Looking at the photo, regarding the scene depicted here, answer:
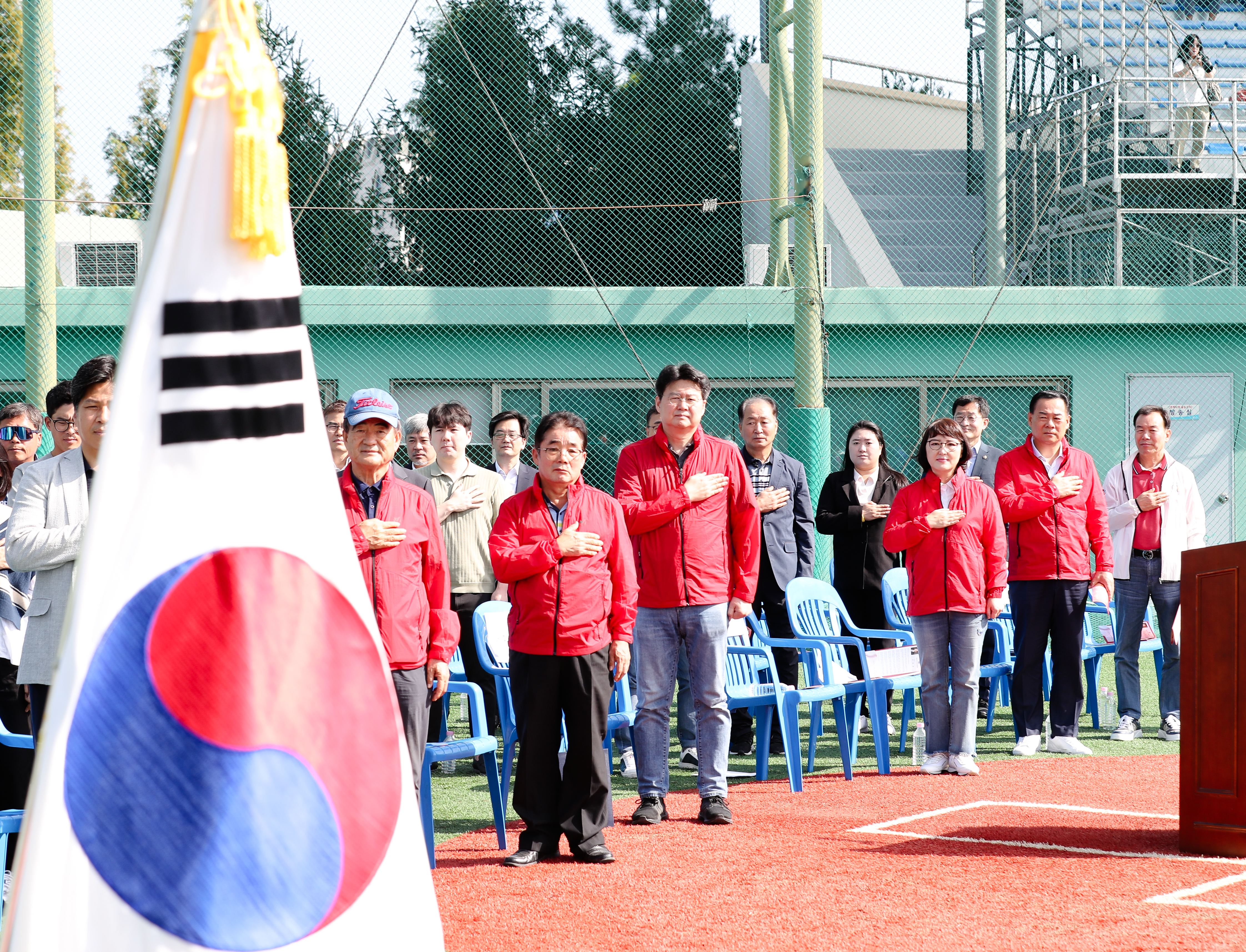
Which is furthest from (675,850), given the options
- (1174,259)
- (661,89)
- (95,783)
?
(661,89)

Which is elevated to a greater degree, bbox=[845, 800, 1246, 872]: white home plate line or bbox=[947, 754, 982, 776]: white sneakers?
bbox=[947, 754, 982, 776]: white sneakers

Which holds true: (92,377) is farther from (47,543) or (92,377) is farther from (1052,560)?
(1052,560)

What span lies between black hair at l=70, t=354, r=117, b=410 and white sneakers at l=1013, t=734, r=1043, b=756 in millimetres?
5617

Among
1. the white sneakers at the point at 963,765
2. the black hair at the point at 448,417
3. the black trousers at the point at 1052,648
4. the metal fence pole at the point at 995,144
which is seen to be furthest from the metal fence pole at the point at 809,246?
the metal fence pole at the point at 995,144

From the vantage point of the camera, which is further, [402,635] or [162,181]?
[402,635]

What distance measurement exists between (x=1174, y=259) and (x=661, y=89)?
20.2ft

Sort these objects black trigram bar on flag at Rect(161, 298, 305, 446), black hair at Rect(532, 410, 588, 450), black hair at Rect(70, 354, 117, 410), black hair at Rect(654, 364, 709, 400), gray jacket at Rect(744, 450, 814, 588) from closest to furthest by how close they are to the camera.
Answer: black trigram bar on flag at Rect(161, 298, 305, 446), black hair at Rect(70, 354, 117, 410), black hair at Rect(532, 410, 588, 450), black hair at Rect(654, 364, 709, 400), gray jacket at Rect(744, 450, 814, 588)

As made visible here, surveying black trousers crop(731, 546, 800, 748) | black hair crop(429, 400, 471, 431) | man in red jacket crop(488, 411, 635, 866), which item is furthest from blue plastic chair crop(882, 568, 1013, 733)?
man in red jacket crop(488, 411, 635, 866)

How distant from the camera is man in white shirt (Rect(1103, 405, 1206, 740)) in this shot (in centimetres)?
824

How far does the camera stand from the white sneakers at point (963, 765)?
284 inches

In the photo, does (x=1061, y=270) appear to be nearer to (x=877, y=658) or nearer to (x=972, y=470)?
(x=972, y=470)

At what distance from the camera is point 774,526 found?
8031 millimetres

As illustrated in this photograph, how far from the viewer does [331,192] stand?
47.3 feet

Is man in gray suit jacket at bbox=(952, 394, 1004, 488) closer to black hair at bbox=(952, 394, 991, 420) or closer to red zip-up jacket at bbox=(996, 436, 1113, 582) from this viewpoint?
black hair at bbox=(952, 394, 991, 420)
